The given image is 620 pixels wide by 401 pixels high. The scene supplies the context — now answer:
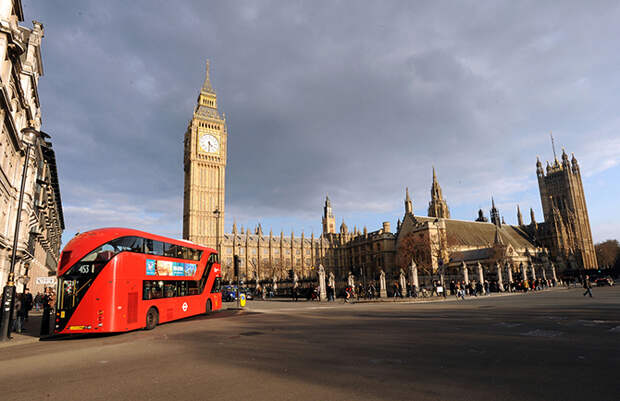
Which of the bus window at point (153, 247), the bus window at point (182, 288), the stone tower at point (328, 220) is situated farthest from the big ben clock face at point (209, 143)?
the bus window at point (153, 247)

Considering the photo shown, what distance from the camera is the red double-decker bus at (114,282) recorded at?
12.5 metres

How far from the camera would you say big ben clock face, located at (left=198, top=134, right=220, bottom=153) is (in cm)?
8669

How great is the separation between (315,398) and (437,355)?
3.92m

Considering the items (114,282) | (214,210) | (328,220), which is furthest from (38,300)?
(328,220)

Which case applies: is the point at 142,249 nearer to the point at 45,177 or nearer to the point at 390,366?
the point at 390,366

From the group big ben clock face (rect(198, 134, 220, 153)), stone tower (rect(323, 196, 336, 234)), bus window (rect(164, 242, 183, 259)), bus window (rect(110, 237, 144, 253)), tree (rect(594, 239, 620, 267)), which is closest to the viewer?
bus window (rect(110, 237, 144, 253))

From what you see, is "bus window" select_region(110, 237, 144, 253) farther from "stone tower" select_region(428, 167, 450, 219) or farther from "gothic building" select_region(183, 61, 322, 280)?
"stone tower" select_region(428, 167, 450, 219)

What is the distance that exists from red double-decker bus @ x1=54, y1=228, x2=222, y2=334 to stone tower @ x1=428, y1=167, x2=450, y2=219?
85.0 meters

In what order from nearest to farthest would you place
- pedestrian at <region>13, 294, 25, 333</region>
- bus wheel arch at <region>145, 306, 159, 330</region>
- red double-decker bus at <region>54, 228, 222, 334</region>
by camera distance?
red double-decker bus at <region>54, 228, 222, 334</region> → bus wheel arch at <region>145, 306, 159, 330</region> → pedestrian at <region>13, 294, 25, 333</region>

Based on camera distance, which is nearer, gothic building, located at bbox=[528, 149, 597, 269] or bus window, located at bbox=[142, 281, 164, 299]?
bus window, located at bbox=[142, 281, 164, 299]

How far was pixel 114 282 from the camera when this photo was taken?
12781 mm

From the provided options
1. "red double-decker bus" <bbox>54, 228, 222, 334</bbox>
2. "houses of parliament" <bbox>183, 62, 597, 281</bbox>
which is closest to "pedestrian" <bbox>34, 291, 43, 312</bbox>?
"red double-decker bus" <bbox>54, 228, 222, 334</bbox>

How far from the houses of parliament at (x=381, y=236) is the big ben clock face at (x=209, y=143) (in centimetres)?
25

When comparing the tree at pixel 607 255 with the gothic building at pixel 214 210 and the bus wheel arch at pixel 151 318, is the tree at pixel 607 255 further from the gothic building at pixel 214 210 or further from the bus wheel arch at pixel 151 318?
the bus wheel arch at pixel 151 318
